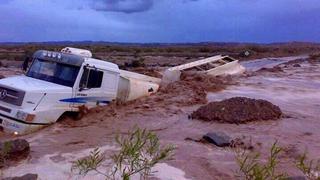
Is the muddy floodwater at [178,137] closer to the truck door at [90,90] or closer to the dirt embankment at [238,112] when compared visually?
the dirt embankment at [238,112]

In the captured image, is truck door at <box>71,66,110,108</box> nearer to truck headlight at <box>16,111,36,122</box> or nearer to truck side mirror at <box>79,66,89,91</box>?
truck side mirror at <box>79,66,89,91</box>

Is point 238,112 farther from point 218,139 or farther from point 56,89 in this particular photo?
point 56,89

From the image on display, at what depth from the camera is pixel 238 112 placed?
16.6 meters

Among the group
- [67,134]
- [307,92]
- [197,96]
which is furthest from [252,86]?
[67,134]

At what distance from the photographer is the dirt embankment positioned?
53.3 ft

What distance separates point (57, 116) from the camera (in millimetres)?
15250

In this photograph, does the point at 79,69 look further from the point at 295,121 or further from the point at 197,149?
the point at 295,121

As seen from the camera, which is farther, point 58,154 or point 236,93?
point 236,93

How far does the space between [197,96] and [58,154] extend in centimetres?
991

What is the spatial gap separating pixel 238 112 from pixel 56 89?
5.55 metres

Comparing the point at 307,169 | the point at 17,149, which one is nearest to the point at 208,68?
the point at 17,149

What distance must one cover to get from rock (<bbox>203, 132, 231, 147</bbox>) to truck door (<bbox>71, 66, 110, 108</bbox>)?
4.20 m

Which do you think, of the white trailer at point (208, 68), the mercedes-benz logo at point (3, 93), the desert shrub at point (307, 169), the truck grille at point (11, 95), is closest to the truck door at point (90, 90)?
the truck grille at point (11, 95)

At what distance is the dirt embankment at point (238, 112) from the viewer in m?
16.2
